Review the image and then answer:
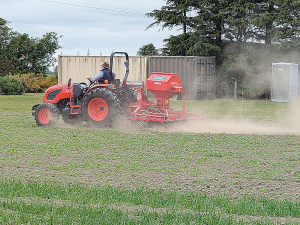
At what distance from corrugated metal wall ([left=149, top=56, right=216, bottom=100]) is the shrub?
28.6 feet

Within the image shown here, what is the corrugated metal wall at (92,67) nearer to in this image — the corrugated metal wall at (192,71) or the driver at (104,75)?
the corrugated metal wall at (192,71)

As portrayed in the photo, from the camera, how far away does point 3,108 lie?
22250mm

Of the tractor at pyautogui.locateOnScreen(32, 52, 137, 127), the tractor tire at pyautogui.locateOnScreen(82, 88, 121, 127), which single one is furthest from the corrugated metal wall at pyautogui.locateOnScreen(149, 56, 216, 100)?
the tractor tire at pyautogui.locateOnScreen(82, 88, 121, 127)

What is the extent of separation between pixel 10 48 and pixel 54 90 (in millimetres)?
27286

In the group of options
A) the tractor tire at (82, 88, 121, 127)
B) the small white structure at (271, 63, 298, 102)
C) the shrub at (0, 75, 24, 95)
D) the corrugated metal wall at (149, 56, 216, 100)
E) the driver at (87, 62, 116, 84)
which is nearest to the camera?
the tractor tire at (82, 88, 121, 127)

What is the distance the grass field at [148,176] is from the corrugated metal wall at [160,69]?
15.6 metres

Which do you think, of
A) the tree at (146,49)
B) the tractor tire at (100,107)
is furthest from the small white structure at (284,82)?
the tractor tire at (100,107)

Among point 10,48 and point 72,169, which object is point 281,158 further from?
point 10,48

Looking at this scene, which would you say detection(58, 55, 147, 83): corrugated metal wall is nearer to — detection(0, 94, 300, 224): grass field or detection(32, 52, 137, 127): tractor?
detection(32, 52, 137, 127): tractor

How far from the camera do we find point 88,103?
14.2 m

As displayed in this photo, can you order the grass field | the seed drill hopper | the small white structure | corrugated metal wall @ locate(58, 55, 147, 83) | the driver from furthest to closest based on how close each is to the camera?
corrugated metal wall @ locate(58, 55, 147, 83) < the small white structure < the driver < the seed drill hopper < the grass field

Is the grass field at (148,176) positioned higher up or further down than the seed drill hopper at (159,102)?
further down

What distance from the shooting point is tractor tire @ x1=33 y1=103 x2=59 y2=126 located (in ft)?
48.1

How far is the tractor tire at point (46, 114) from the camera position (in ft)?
48.1
